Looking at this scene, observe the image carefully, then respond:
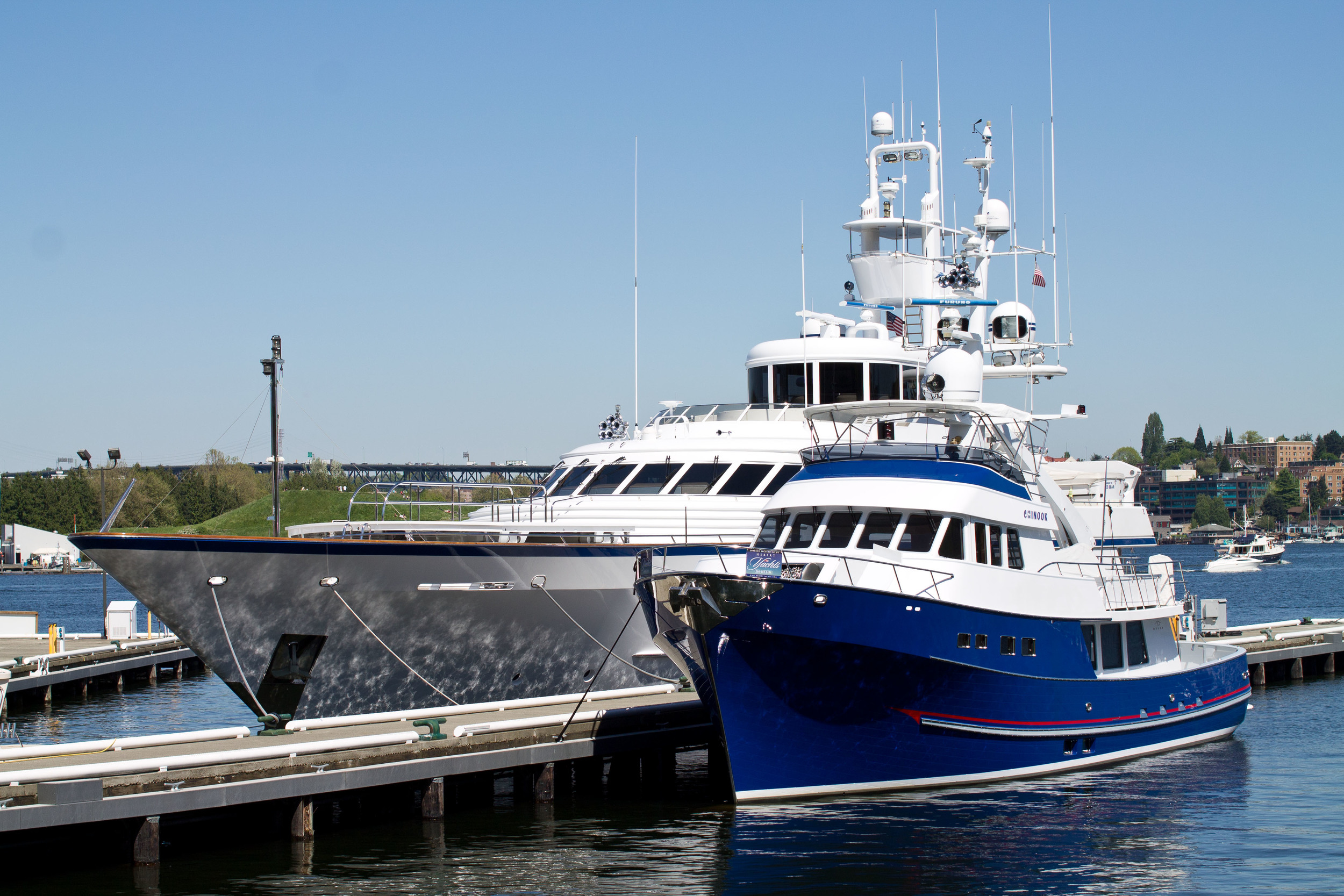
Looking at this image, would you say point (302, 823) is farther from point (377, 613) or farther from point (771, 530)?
point (771, 530)

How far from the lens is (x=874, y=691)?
17.9 meters

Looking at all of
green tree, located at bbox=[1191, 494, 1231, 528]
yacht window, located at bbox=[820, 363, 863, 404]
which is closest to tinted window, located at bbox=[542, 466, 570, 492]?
yacht window, located at bbox=[820, 363, 863, 404]

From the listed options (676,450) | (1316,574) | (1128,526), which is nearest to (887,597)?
(676,450)

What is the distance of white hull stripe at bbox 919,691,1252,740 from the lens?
18672 millimetres

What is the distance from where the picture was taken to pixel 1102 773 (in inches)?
827

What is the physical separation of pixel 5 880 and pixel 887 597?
435 inches

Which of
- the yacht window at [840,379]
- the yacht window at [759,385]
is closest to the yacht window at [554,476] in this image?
the yacht window at [759,385]

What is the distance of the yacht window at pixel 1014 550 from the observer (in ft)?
66.0

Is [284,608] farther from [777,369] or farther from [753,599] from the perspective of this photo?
[777,369]

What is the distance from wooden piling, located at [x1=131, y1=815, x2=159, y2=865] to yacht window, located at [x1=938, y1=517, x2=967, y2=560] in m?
10.9

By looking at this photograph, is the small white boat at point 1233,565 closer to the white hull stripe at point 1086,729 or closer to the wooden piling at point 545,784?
the white hull stripe at point 1086,729

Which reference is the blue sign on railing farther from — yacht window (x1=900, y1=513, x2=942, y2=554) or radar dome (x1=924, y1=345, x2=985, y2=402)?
radar dome (x1=924, y1=345, x2=985, y2=402)

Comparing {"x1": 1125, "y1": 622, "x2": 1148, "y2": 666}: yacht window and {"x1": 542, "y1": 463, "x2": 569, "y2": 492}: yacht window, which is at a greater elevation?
{"x1": 542, "y1": 463, "x2": 569, "y2": 492}: yacht window

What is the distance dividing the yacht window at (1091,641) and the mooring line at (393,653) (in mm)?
9942
